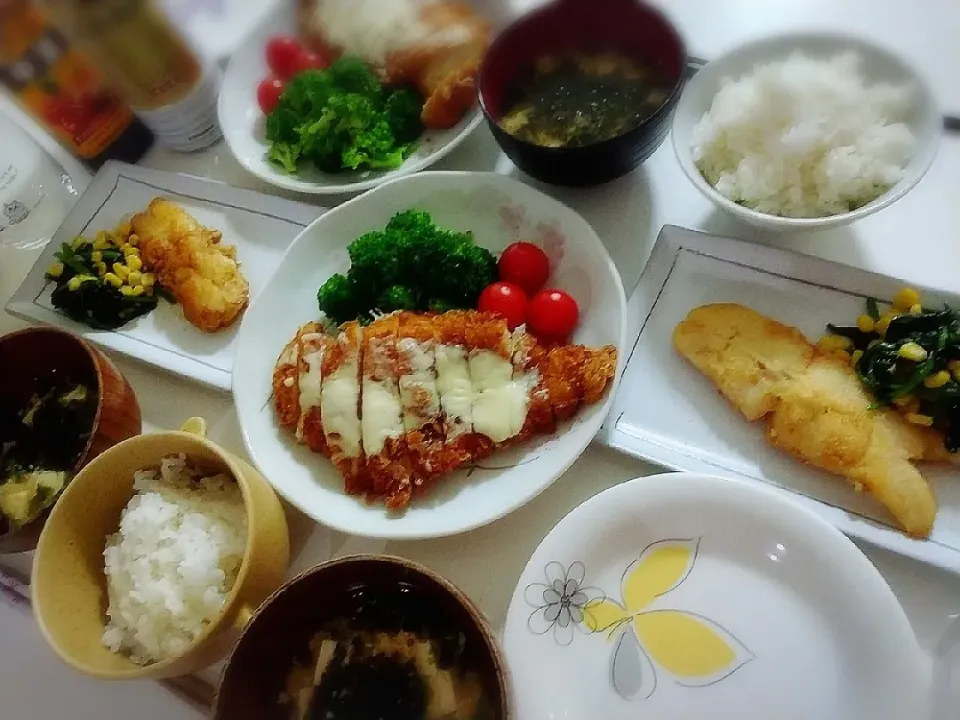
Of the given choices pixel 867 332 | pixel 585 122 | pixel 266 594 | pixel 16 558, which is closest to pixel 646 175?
pixel 585 122

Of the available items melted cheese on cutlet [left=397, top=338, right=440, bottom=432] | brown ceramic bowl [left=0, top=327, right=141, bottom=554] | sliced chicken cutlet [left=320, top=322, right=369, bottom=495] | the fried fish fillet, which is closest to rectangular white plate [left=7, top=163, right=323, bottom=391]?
brown ceramic bowl [left=0, top=327, right=141, bottom=554]

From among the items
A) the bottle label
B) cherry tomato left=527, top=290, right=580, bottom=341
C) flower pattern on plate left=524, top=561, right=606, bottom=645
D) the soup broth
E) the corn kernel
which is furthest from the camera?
the bottle label

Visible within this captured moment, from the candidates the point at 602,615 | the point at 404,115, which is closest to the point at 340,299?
the point at 404,115

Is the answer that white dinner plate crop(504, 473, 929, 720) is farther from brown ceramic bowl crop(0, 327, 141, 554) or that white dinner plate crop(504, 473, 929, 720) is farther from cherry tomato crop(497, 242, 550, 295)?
brown ceramic bowl crop(0, 327, 141, 554)

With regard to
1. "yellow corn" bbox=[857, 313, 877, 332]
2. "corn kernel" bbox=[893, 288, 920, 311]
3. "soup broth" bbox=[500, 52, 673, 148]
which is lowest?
"yellow corn" bbox=[857, 313, 877, 332]

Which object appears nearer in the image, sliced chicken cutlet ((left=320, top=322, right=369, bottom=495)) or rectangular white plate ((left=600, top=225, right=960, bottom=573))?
rectangular white plate ((left=600, top=225, right=960, bottom=573))

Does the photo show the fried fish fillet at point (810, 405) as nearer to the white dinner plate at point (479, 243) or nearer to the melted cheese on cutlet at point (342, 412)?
the white dinner plate at point (479, 243)

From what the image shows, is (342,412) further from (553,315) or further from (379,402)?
(553,315)

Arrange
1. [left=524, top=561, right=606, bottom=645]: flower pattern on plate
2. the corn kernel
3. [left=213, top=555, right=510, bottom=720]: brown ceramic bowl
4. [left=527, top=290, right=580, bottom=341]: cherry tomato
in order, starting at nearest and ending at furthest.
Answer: [left=213, top=555, right=510, bottom=720]: brown ceramic bowl < [left=524, top=561, right=606, bottom=645]: flower pattern on plate < the corn kernel < [left=527, top=290, right=580, bottom=341]: cherry tomato
